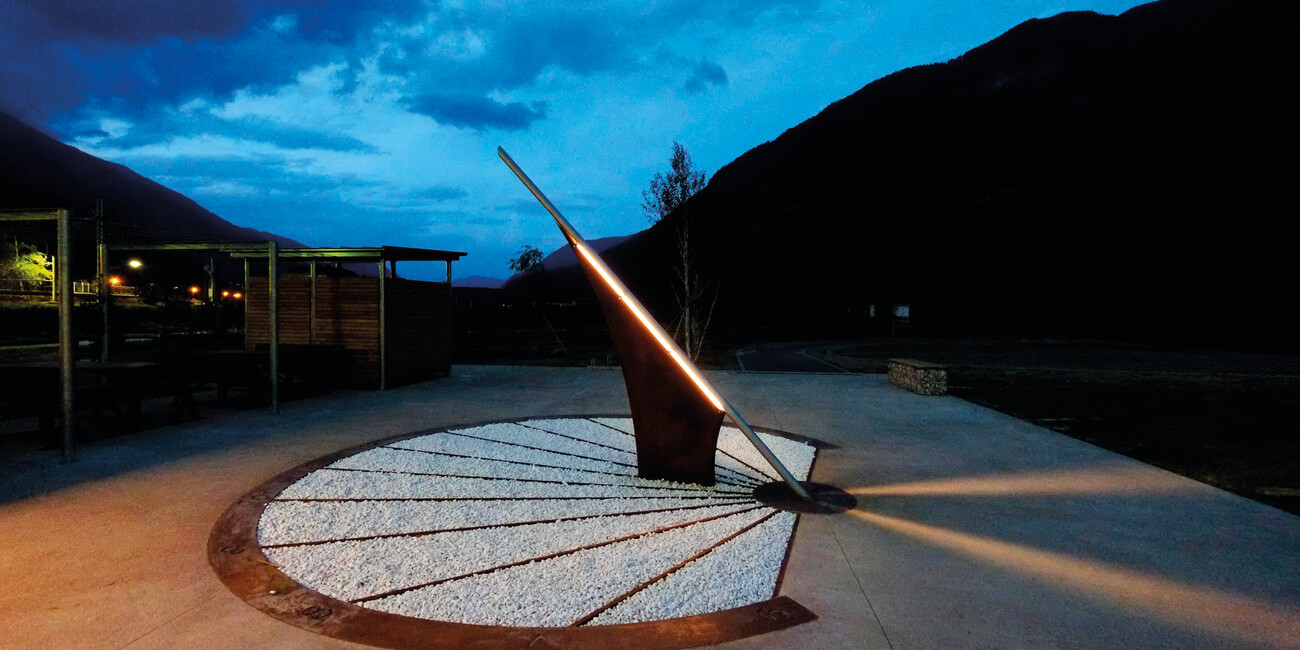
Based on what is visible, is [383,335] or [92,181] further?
[92,181]

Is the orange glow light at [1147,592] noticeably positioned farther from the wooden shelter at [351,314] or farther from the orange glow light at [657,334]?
the wooden shelter at [351,314]

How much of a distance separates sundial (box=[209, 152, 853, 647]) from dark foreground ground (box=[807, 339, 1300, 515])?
438 centimetres

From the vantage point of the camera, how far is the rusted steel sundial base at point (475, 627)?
281 cm

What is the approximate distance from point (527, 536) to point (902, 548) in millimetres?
Result: 2669

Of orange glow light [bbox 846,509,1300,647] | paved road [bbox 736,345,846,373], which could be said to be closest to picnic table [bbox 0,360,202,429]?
orange glow light [bbox 846,509,1300,647]

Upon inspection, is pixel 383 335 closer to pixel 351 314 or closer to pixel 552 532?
pixel 351 314

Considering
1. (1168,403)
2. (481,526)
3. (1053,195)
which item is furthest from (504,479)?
(1053,195)

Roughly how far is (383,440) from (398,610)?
4.64 metres

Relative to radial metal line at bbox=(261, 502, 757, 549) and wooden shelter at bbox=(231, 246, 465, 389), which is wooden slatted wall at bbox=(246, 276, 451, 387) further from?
radial metal line at bbox=(261, 502, 757, 549)

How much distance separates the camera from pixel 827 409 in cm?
984

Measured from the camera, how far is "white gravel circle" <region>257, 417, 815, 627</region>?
3.27 metres

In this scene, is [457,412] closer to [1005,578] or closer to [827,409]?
[827,409]

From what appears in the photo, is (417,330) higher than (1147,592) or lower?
higher

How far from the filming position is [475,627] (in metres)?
2.94
